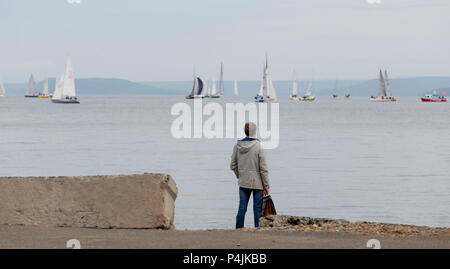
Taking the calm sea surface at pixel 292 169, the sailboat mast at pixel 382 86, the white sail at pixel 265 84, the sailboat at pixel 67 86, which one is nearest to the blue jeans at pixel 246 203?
the calm sea surface at pixel 292 169

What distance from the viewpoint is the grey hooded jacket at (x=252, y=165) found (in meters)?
10.7

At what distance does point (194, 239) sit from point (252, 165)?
2.14 metres

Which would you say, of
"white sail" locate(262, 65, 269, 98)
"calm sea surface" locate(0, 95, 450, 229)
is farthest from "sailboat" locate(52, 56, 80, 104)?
"calm sea surface" locate(0, 95, 450, 229)

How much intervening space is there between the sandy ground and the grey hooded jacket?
47.7 inches

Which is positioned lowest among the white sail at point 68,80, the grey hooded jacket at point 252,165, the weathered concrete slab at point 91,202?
the weathered concrete slab at point 91,202

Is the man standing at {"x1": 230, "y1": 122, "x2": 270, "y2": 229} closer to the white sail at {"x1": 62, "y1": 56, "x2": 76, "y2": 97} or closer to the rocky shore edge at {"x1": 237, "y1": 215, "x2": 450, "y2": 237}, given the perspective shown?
the rocky shore edge at {"x1": 237, "y1": 215, "x2": 450, "y2": 237}

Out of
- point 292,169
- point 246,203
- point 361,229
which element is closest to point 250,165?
point 246,203

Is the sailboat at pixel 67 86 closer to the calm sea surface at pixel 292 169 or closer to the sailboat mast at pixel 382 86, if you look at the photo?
the calm sea surface at pixel 292 169

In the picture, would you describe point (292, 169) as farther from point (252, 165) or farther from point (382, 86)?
point (382, 86)

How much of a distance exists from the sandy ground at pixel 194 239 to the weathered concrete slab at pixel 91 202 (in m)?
0.27

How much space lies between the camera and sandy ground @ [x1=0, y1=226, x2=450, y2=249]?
328 inches

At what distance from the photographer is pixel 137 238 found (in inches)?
351
